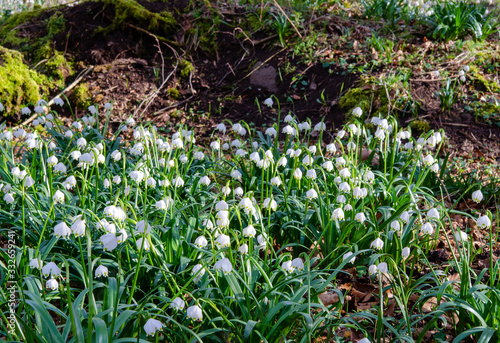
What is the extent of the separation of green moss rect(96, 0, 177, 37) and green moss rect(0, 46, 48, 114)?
1.23m

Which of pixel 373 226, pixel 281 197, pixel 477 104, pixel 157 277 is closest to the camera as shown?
pixel 157 277

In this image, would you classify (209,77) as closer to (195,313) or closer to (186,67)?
(186,67)

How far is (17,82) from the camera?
4926mm

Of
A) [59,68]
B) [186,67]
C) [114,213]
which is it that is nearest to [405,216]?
[114,213]

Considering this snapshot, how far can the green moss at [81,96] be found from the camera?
5.24 m

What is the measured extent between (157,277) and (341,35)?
4.60 metres

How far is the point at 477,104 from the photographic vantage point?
14.4ft

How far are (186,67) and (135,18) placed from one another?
107cm

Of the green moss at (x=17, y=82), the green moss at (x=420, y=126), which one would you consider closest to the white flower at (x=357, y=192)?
the green moss at (x=420, y=126)

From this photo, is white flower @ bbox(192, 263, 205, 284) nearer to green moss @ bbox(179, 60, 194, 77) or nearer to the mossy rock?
the mossy rock

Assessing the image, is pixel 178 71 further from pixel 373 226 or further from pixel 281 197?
pixel 373 226

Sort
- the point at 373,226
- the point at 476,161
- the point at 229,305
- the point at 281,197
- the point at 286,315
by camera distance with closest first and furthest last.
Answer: the point at 286,315, the point at 229,305, the point at 373,226, the point at 281,197, the point at 476,161

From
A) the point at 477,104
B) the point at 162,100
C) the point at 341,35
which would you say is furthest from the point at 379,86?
the point at 162,100

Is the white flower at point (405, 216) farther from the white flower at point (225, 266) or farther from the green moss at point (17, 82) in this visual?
the green moss at point (17, 82)
